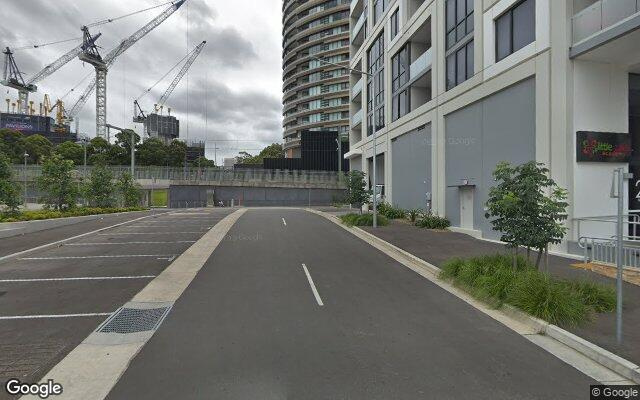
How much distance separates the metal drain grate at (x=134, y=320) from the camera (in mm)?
6195

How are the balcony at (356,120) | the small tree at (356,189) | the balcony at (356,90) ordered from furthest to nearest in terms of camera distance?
the balcony at (356,120) → the balcony at (356,90) → the small tree at (356,189)

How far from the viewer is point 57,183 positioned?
79.7ft

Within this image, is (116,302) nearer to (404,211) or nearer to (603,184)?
(603,184)

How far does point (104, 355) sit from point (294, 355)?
2397 millimetres

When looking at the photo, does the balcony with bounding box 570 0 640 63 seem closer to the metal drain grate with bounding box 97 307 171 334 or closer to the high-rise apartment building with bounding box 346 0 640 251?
the high-rise apartment building with bounding box 346 0 640 251

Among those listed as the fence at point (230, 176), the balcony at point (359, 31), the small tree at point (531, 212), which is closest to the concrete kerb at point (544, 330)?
the small tree at point (531, 212)

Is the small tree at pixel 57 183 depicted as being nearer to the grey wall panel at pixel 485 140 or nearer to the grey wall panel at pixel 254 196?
the grey wall panel at pixel 485 140

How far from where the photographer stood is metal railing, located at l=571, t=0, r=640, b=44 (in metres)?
11.5

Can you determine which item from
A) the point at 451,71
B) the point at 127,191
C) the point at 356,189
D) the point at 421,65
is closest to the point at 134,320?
the point at 451,71

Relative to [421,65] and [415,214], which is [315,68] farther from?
[415,214]

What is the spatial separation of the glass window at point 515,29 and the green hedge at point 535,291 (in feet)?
32.8

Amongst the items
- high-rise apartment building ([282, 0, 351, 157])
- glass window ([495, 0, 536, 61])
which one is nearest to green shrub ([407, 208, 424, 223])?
glass window ([495, 0, 536, 61])

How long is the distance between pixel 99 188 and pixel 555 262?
102ft

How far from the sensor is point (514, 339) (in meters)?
6.01
